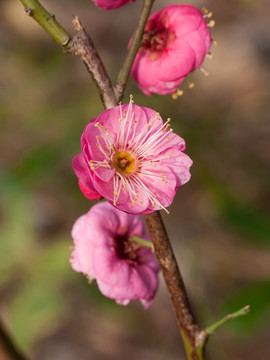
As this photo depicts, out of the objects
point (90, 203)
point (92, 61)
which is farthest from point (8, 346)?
point (90, 203)

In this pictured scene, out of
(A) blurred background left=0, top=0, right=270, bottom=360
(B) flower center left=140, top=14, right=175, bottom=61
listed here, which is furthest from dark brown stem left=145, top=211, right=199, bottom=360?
(A) blurred background left=0, top=0, right=270, bottom=360

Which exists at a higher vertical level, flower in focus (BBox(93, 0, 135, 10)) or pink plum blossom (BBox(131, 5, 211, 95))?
flower in focus (BBox(93, 0, 135, 10))

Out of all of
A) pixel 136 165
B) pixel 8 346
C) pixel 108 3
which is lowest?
pixel 8 346

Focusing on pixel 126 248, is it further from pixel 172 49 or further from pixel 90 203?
pixel 90 203

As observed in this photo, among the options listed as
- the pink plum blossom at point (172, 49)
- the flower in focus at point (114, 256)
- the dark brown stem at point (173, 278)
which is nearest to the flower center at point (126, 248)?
the flower in focus at point (114, 256)

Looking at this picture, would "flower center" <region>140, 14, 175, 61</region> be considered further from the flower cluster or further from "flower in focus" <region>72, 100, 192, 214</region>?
"flower in focus" <region>72, 100, 192, 214</region>
